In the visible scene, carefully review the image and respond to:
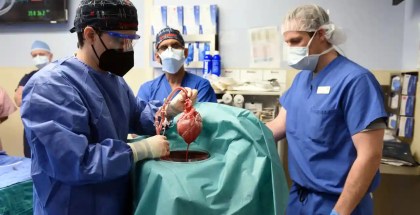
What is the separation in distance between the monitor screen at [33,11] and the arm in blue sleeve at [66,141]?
94.3 inches

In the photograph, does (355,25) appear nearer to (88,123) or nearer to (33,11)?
(88,123)

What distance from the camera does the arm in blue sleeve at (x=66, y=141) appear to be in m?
0.77

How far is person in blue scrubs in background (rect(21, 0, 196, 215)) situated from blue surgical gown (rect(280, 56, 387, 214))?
661 mm

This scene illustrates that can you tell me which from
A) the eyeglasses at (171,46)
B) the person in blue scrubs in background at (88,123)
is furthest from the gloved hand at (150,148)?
the eyeglasses at (171,46)

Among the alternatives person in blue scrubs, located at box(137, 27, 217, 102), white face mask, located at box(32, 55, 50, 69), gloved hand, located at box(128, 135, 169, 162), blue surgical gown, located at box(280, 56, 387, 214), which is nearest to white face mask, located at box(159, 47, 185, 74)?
person in blue scrubs, located at box(137, 27, 217, 102)

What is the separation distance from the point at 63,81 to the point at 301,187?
3.33 feet

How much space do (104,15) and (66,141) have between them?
1.19 ft

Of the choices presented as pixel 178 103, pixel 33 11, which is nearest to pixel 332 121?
pixel 178 103

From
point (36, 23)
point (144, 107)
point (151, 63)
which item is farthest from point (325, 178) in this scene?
point (36, 23)

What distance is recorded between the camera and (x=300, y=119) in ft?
4.57

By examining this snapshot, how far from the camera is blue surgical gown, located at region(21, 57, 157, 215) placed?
0.77 m

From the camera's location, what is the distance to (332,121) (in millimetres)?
1265

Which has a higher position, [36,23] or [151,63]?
[36,23]

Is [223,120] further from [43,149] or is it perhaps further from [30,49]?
[30,49]
